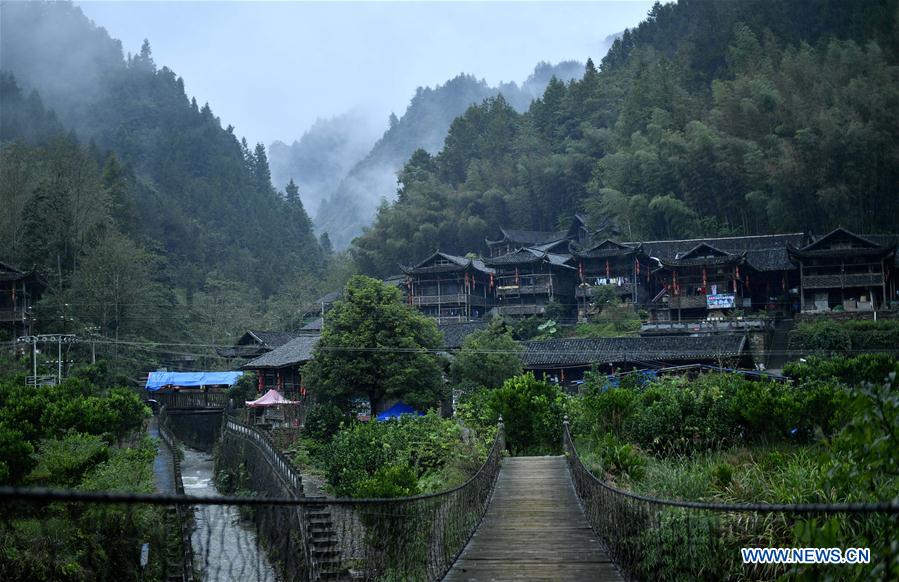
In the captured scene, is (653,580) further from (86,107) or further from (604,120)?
(86,107)

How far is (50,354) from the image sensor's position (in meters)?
34.2

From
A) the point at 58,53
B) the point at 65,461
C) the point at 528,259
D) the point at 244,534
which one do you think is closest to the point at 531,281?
the point at 528,259

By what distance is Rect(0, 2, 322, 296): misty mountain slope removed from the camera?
68188mm

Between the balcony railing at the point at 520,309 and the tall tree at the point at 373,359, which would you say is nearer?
the tall tree at the point at 373,359

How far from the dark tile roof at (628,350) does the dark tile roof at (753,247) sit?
1058 centimetres

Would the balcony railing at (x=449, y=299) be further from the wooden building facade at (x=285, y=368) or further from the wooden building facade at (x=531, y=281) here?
the wooden building facade at (x=285, y=368)

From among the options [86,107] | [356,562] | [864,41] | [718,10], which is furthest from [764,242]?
[86,107]

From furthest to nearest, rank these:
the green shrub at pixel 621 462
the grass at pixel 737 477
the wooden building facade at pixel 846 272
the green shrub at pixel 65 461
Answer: the wooden building facade at pixel 846 272, the green shrub at pixel 65 461, the green shrub at pixel 621 462, the grass at pixel 737 477

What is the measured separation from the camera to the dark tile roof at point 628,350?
94.0 ft

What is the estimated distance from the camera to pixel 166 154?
83375mm

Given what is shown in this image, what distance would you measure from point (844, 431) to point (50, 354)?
119 ft

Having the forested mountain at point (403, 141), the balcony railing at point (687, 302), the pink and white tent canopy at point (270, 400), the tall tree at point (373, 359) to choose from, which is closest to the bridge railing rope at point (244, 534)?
the tall tree at point (373, 359)

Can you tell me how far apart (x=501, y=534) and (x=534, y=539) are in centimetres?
51

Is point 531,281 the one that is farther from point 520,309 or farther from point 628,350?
point 628,350
